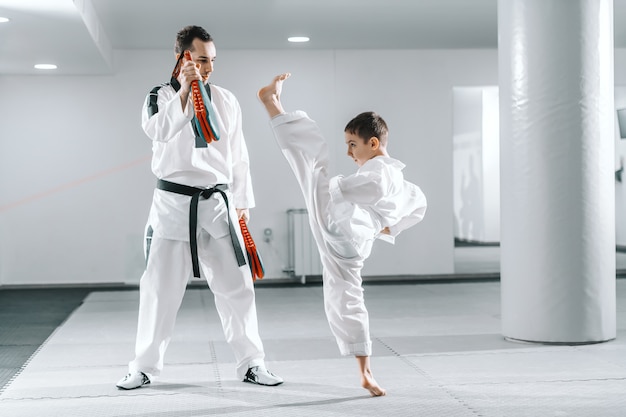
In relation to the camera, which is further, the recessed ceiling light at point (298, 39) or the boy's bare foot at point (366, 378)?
the recessed ceiling light at point (298, 39)

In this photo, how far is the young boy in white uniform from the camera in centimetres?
320

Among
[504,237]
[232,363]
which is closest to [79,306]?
[232,363]

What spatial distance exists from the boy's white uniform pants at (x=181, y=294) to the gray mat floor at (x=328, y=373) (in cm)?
15

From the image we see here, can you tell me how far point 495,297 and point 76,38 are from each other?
13.5 ft

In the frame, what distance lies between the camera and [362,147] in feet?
11.5

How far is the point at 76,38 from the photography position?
6785mm

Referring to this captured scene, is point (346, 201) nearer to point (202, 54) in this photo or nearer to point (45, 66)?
point (202, 54)

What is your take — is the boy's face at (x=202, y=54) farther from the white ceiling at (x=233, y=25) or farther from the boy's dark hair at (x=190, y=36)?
the white ceiling at (x=233, y=25)

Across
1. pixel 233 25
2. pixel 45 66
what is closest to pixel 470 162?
pixel 233 25

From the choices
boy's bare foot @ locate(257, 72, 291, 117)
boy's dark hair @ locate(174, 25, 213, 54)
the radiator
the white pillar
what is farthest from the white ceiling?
boy's bare foot @ locate(257, 72, 291, 117)

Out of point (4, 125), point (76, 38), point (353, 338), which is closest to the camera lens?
point (353, 338)

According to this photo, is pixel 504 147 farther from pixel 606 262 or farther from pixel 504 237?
pixel 606 262

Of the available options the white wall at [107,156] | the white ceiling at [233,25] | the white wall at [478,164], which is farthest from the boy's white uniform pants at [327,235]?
the white wall at [478,164]

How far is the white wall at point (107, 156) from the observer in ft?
29.1
